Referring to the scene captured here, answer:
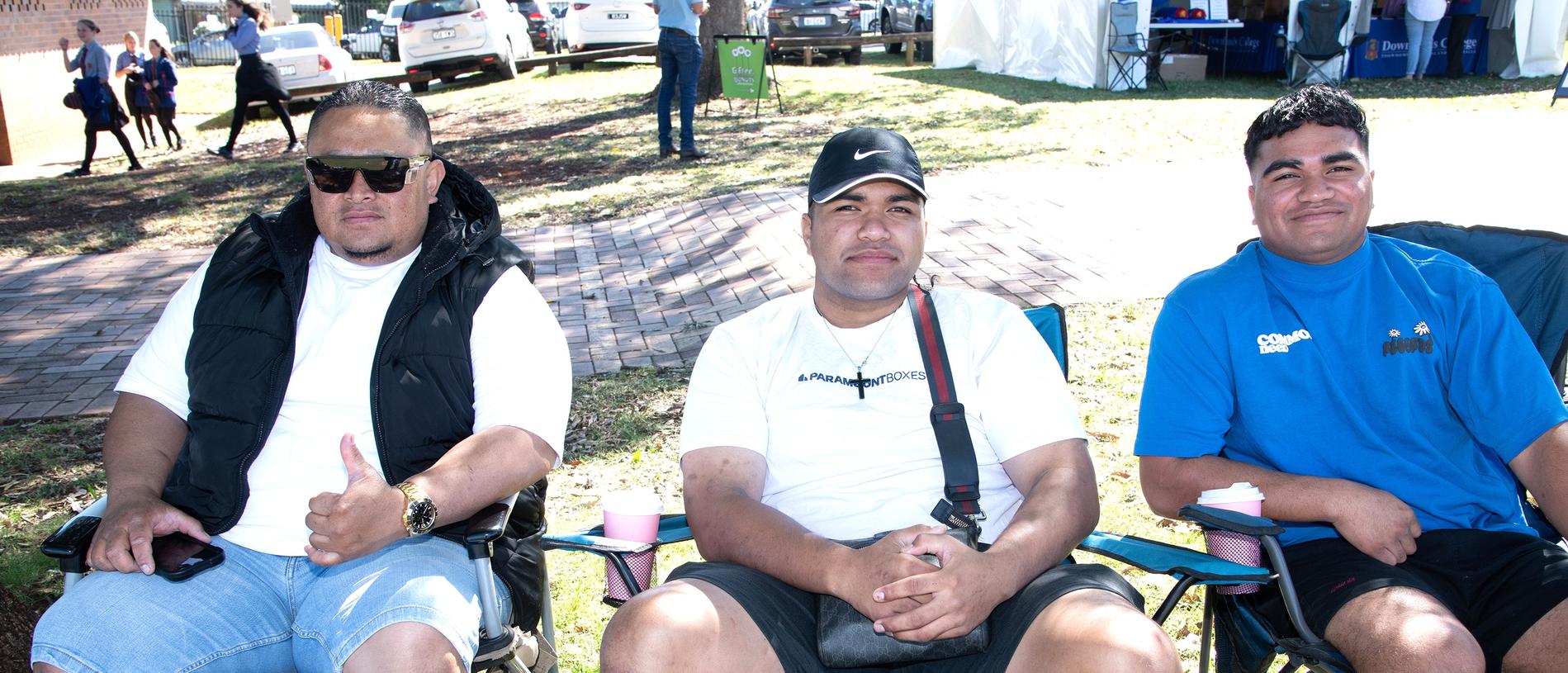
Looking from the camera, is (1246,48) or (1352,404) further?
(1246,48)

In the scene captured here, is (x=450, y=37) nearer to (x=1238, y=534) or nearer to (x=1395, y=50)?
(x=1395, y=50)

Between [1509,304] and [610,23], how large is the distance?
19.0 metres

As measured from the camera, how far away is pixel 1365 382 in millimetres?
2600

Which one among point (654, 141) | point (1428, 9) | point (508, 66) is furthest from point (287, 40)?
point (1428, 9)

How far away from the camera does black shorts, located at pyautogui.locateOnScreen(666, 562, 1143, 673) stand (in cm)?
223

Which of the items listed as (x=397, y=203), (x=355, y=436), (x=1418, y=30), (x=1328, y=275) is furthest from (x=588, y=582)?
(x=1418, y=30)

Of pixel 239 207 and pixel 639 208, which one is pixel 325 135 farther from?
pixel 239 207

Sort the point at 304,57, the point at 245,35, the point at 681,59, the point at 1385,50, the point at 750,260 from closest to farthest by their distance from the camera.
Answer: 1. the point at 750,260
2. the point at 681,59
3. the point at 245,35
4. the point at 1385,50
5. the point at 304,57

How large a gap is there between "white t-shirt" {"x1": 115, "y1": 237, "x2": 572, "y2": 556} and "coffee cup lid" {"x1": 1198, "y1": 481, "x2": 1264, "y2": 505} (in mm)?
1388

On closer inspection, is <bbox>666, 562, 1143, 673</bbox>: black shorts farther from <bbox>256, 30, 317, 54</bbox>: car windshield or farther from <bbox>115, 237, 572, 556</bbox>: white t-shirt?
<bbox>256, 30, 317, 54</bbox>: car windshield

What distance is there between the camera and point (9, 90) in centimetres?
1341

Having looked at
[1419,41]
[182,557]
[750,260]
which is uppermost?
[1419,41]

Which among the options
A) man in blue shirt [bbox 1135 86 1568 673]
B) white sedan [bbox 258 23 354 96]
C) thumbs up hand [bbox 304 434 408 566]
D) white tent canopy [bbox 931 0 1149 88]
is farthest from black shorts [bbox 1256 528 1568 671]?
white sedan [bbox 258 23 354 96]

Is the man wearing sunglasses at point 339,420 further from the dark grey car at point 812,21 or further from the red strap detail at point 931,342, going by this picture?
the dark grey car at point 812,21
